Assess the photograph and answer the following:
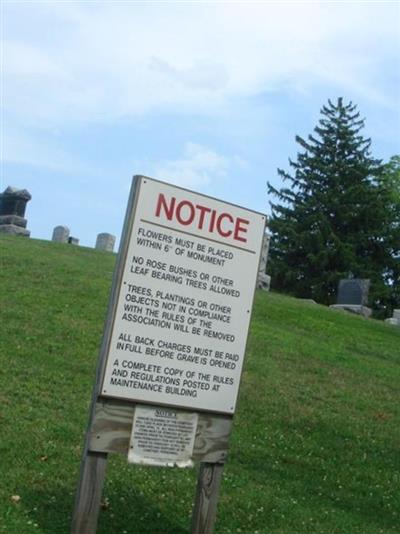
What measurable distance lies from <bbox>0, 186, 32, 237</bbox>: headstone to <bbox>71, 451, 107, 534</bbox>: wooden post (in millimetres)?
25238

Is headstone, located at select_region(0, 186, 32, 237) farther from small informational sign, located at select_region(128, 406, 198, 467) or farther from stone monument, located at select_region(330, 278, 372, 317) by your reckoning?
small informational sign, located at select_region(128, 406, 198, 467)

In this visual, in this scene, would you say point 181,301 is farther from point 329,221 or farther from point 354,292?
point 329,221

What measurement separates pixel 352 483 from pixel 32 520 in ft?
12.1

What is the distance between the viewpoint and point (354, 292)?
102 ft

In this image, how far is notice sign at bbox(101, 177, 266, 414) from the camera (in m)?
5.67

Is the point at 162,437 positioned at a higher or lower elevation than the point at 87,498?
higher

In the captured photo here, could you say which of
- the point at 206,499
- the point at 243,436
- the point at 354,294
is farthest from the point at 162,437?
the point at 354,294

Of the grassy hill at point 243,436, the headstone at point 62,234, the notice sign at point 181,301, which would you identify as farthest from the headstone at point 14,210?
the notice sign at point 181,301

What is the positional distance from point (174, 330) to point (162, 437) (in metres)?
0.77

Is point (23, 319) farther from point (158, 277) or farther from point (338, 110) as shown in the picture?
point (338, 110)

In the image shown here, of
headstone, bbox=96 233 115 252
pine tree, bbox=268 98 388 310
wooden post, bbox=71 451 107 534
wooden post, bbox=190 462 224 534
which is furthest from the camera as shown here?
pine tree, bbox=268 98 388 310

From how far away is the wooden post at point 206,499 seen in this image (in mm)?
6031

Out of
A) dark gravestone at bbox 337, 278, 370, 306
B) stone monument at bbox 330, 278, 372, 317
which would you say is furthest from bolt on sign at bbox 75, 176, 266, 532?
dark gravestone at bbox 337, 278, 370, 306

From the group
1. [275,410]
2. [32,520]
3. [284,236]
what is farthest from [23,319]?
[284,236]
